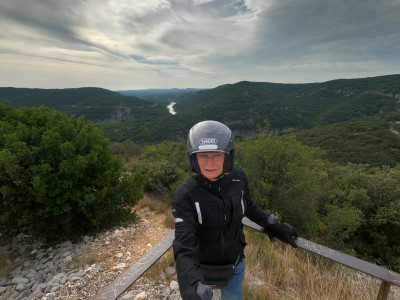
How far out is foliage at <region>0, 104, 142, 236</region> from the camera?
21.4 feet

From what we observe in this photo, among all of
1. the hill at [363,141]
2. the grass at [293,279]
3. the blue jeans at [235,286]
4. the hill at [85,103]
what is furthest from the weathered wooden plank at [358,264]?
the hill at [85,103]

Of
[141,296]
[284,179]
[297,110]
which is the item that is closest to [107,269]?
[141,296]

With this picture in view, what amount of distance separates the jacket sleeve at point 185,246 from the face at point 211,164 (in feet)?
0.70

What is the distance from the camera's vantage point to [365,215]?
61.7 feet

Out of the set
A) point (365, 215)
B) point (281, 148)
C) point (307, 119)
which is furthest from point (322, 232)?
point (307, 119)

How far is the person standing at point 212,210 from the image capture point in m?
2.01

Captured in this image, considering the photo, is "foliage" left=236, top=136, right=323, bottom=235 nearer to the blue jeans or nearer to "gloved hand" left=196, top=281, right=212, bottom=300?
the blue jeans

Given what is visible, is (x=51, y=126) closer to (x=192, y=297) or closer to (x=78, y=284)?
(x=78, y=284)

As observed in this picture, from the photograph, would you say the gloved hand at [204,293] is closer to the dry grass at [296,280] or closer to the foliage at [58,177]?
the dry grass at [296,280]

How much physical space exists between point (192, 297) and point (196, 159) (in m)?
1.05

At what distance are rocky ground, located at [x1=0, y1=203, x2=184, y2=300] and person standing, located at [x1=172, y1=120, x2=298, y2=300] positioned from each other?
5.08ft

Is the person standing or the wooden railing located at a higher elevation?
the person standing

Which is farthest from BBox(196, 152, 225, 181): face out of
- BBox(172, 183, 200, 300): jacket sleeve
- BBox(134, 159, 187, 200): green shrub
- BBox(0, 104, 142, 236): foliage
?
BBox(134, 159, 187, 200): green shrub

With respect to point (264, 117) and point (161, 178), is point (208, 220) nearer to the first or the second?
point (161, 178)
